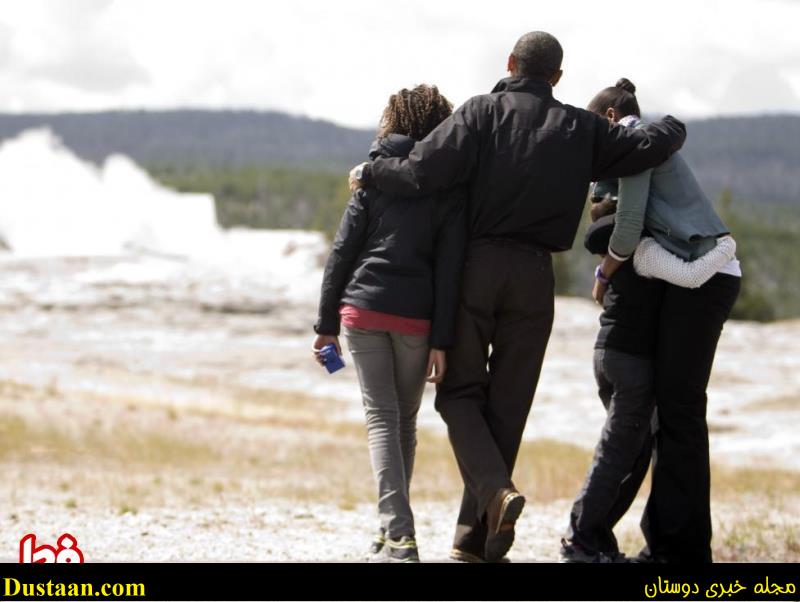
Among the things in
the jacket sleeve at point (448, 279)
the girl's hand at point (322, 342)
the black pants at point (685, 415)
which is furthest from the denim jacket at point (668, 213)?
the girl's hand at point (322, 342)

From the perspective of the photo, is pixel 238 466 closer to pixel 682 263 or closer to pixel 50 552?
pixel 50 552

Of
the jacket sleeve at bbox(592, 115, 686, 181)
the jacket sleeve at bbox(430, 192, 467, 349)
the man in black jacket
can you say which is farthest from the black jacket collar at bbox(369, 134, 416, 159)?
the jacket sleeve at bbox(592, 115, 686, 181)

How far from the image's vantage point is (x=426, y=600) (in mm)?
5176

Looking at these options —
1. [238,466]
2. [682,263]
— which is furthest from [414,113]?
[238,466]

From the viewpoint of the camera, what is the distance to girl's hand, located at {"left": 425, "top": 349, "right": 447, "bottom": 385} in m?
5.78

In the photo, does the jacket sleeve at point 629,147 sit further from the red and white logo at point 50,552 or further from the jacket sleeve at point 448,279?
the red and white logo at point 50,552

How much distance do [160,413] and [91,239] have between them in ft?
146

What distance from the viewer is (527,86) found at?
5.82 m

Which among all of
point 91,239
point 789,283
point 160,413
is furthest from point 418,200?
point 789,283

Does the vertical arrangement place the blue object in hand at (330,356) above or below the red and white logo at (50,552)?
above

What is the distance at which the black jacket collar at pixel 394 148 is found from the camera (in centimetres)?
586

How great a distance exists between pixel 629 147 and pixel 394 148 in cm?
106

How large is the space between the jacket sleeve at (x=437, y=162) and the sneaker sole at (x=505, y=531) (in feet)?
4.64

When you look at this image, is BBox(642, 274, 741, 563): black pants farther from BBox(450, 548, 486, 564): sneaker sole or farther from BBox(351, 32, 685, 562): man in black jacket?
BBox(450, 548, 486, 564): sneaker sole
